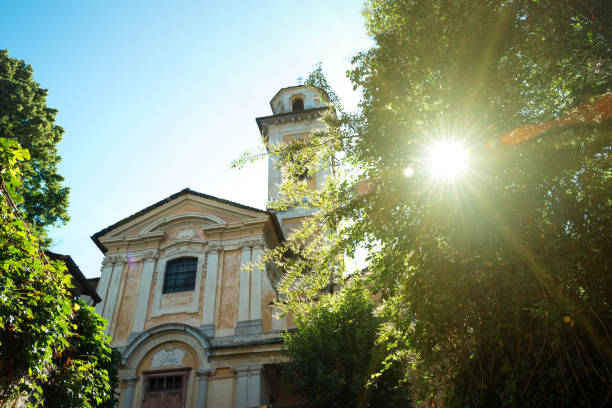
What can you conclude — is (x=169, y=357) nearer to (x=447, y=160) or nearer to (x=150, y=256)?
(x=150, y=256)

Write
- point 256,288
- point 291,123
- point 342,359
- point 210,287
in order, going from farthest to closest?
point 291,123 → point 210,287 → point 256,288 → point 342,359

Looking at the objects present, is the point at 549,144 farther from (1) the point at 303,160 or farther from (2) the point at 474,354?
(1) the point at 303,160

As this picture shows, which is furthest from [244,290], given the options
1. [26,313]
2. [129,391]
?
[26,313]

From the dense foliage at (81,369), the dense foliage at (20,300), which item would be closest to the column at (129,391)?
the dense foliage at (81,369)

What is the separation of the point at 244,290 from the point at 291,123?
13990 millimetres

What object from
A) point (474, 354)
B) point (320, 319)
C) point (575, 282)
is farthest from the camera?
point (320, 319)

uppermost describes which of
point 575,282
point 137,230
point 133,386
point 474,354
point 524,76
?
point 137,230

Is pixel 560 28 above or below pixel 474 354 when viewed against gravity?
above

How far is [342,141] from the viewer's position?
25.6 feet

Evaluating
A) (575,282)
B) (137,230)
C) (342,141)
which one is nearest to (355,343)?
(342,141)

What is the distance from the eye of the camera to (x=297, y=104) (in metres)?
28.9

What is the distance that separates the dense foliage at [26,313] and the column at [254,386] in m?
7.00

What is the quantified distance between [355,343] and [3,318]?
27.0ft

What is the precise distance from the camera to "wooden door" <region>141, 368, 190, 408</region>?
1359 centimetres
